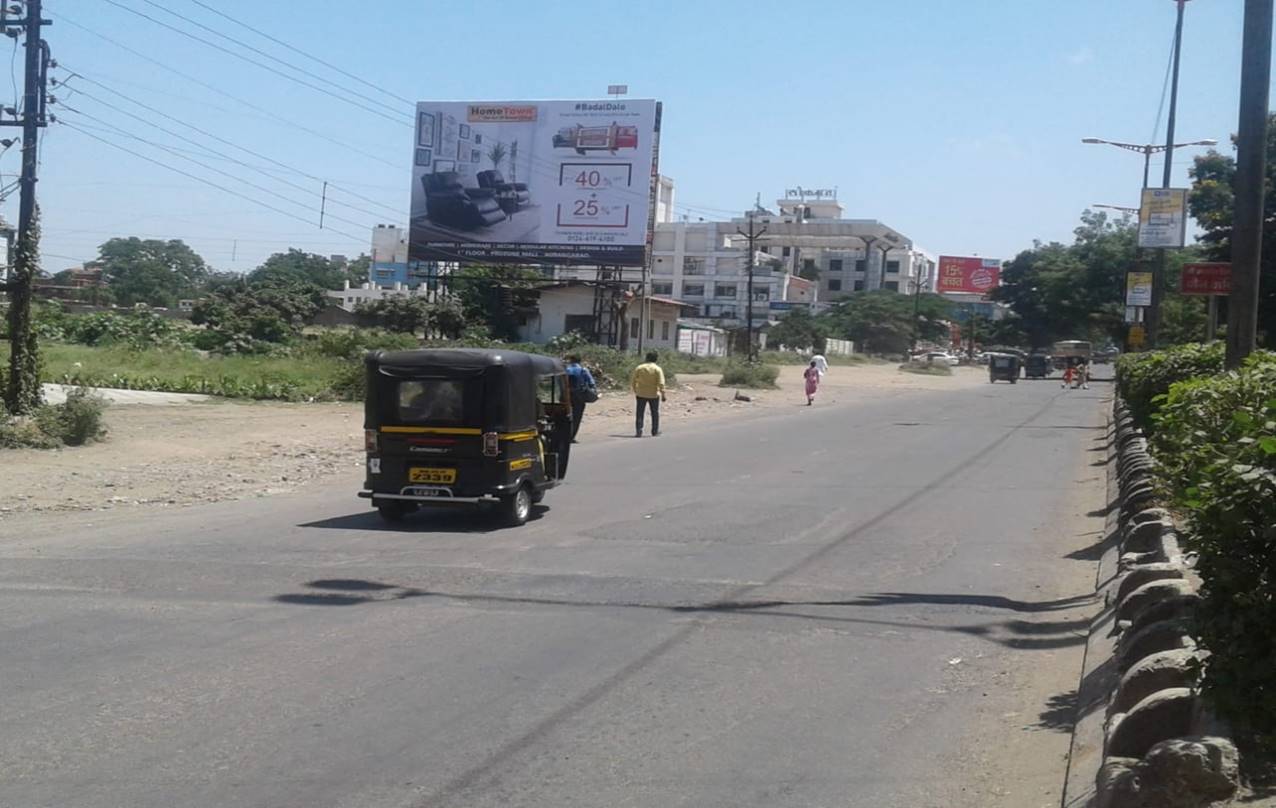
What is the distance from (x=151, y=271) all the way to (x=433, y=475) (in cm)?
12535

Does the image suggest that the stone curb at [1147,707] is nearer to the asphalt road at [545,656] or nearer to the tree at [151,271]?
the asphalt road at [545,656]

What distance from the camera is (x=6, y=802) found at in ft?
16.7

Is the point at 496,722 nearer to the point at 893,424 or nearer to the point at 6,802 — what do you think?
the point at 6,802

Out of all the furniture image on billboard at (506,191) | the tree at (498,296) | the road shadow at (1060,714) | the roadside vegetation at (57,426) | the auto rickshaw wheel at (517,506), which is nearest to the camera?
the road shadow at (1060,714)

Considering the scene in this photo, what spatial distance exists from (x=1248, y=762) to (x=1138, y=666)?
1.01 meters

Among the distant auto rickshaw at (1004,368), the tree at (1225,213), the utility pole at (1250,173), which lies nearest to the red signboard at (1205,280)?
the utility pole at (1250,173)

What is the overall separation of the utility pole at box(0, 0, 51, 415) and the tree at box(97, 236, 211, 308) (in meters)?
92.0

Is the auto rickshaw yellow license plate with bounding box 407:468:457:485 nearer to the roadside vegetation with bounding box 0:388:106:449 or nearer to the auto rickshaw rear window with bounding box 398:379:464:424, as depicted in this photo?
the auto rickshaw rear window with bounding box 398:379:464:424

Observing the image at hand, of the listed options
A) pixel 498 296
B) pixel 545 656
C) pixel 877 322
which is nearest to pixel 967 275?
pixel 877 322

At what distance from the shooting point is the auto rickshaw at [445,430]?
13.1 m

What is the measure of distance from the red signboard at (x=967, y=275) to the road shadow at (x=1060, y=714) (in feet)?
347

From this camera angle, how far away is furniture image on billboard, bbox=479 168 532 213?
51469mm

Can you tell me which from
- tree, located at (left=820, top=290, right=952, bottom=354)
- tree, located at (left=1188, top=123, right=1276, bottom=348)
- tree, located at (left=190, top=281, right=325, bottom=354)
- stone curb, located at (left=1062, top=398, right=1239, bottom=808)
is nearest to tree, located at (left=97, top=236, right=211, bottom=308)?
tree, located at (left=190, top=281, right=325, bottom=354)

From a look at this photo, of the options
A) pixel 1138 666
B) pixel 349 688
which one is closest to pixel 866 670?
pixel 1138 666
